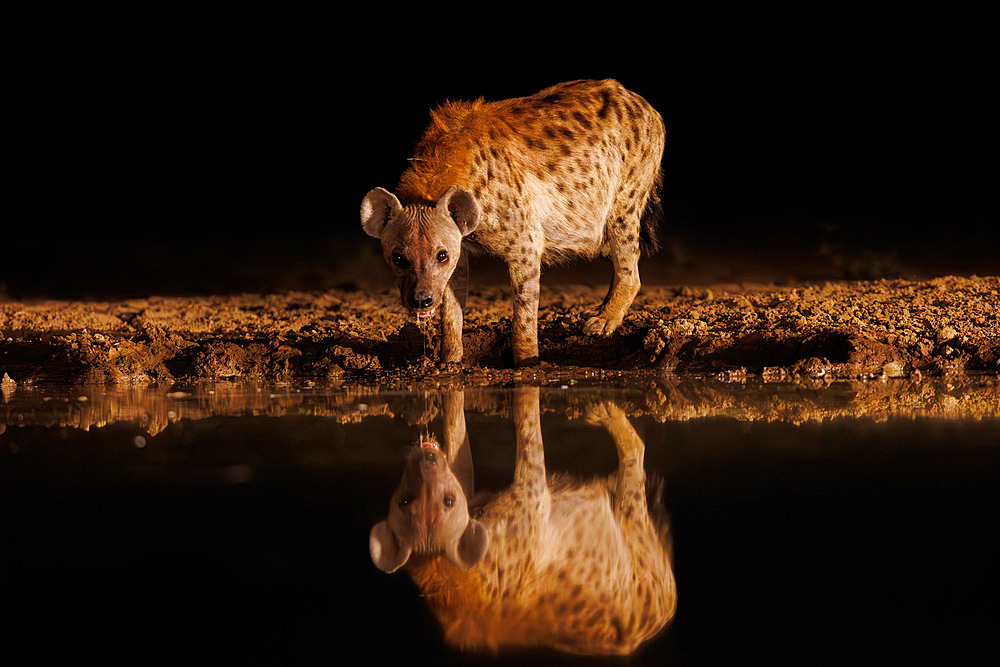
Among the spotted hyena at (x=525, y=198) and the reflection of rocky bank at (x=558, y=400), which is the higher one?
the spotted hyena at (x=525, y=198)

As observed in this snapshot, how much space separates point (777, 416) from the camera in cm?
391

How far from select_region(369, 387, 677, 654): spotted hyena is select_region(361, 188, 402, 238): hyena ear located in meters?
2.16

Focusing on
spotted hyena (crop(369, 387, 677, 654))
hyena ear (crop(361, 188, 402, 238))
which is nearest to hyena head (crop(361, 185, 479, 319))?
hyena ear (crop(361, 188, 402, 238))

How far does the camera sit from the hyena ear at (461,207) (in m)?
5.07

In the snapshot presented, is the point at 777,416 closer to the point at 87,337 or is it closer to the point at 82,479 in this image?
the point at 82,479

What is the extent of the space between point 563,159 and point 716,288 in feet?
12.0

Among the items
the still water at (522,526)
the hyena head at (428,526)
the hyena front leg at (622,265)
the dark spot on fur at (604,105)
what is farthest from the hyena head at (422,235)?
the hyena head at (428,526)

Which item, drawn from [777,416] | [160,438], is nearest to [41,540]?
[160,438]

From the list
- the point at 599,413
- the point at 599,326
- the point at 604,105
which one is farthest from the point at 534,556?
the point at 604,105

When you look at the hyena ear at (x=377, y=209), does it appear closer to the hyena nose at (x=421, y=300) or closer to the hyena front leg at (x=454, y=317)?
the hyena nose at (x=421, y=300)

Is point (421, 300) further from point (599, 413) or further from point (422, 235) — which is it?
point (599, 413)

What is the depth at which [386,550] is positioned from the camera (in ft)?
7.52

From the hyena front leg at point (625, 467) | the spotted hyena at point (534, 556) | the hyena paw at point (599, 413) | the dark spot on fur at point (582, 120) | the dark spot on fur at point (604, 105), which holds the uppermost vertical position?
the dark spot on fur at point (604, 105)

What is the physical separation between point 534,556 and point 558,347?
11.9 ft
